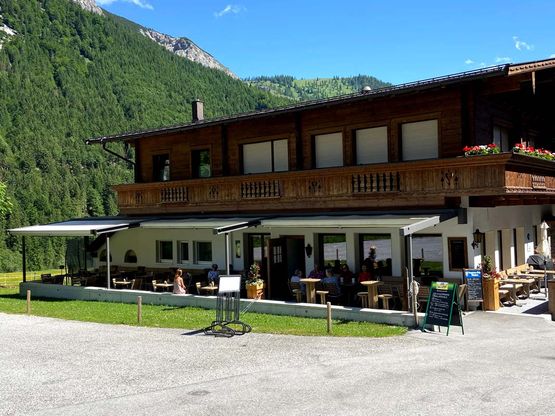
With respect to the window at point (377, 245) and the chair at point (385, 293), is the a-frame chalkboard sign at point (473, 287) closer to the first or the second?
the chair at point (385, 293)

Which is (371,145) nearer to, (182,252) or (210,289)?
(210,289)

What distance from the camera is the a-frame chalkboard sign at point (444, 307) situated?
Answer: 13099 mm

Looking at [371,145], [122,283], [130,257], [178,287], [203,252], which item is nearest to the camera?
[371,145]

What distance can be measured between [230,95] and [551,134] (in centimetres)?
14756

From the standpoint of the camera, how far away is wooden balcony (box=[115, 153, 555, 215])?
15.5m

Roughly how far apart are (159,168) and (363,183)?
37.2 feet

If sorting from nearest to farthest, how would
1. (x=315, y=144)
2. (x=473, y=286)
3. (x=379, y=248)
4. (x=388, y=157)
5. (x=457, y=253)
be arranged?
(x=473, y=286) < (x=457, y=253) < (x=388, y=157) < (x=379, y=248) < (x=315, y=144)

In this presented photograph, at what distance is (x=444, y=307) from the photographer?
13.2m

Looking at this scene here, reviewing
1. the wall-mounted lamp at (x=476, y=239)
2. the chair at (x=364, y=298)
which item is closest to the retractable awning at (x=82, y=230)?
the chair at (x=364, y=298)

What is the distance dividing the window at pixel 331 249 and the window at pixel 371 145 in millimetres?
2680

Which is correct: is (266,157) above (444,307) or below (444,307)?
above

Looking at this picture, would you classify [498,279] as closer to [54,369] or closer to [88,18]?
[54,369]

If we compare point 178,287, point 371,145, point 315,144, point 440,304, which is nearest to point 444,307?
point 440,304

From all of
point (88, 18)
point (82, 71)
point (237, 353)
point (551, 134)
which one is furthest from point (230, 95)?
point (237, 353)
